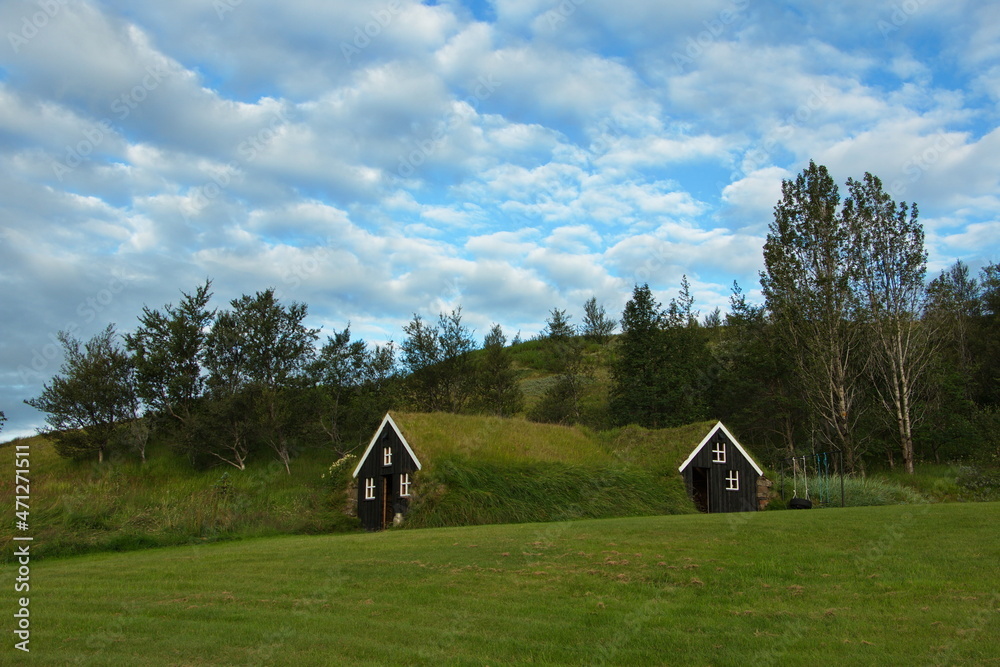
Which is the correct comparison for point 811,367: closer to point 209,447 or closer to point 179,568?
point 179,568

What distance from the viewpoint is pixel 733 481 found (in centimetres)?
3130

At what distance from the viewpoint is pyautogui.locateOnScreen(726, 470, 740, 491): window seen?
102 ft

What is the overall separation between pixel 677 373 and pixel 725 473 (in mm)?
14492

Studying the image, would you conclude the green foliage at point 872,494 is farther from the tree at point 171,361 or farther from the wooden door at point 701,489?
the tree at point 171,361

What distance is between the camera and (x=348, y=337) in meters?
46.1

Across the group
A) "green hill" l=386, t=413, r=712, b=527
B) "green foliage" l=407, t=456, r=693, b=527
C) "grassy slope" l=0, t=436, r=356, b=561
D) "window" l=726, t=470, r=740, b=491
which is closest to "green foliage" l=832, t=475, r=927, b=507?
"window" l=726, t=470, r=740, b=491

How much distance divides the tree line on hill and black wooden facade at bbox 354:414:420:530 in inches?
477

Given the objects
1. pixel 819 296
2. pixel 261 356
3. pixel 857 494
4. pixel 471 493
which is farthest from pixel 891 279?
pixel 261 356

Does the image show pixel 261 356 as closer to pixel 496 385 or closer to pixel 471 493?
pixel 496 385

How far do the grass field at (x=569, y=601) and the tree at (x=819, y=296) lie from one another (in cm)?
2303

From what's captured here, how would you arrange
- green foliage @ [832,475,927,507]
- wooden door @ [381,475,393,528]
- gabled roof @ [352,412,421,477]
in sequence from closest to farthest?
green foliage @ [832,475,927,507] < gabled roof @ [352,412,421,477] < wooden door @ [381,475,393,528]

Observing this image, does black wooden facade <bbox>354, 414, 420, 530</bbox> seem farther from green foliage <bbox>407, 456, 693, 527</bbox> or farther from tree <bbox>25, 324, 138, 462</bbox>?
tree <bbox>25, 324, 138, 462</bbox>

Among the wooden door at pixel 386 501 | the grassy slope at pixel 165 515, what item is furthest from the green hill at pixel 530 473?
the grassy slope at pixel 165 515

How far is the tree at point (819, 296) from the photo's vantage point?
37031 mm
